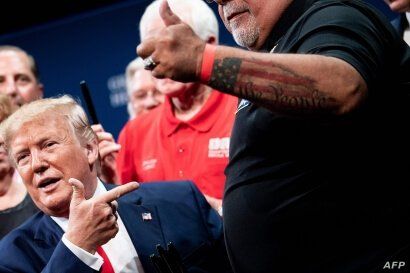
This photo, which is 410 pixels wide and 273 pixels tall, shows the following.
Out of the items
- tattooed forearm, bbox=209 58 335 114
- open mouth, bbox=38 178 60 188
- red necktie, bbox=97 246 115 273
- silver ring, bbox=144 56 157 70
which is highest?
silver ring, bbox=144 56 157 70

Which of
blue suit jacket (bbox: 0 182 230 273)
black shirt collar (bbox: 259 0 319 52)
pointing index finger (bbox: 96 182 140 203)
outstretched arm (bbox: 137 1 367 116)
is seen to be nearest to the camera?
outstretched arm (bbox: 137 1 367 116)

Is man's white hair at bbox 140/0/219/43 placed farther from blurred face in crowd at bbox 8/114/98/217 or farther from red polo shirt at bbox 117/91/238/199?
blurred face in crowd at bbox 8/114/98/217

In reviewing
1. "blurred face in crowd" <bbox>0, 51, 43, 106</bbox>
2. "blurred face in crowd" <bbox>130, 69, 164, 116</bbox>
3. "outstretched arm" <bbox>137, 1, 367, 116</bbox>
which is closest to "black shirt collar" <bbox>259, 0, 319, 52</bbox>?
"outstretched arm" <bbox>137, 1, 367, 116</bbox>

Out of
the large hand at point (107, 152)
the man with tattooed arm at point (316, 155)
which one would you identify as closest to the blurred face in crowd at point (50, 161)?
the large hand at point (107, 152)

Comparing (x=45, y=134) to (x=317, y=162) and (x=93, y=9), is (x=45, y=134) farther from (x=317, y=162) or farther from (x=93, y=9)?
(x=93, y=9)

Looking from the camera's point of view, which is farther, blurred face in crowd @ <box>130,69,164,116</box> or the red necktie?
blurred face in crowd @ <box>130,69,164,116</box>

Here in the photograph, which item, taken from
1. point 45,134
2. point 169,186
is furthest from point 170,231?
point 45,134

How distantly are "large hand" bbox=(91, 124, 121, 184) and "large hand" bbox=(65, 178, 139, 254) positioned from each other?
1.98ft

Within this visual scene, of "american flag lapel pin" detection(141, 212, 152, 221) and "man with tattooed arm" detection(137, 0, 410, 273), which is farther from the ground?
"man with tattooed arm" detection(137, 0, 410, 273)

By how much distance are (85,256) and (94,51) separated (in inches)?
99.1

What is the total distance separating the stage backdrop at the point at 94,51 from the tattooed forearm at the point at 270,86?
2.64m

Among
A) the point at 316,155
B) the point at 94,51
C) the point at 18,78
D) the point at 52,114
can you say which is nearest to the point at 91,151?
the point at 52,114

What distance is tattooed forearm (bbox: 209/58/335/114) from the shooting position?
3.48 ft

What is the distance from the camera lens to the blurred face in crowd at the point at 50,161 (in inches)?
70.3
